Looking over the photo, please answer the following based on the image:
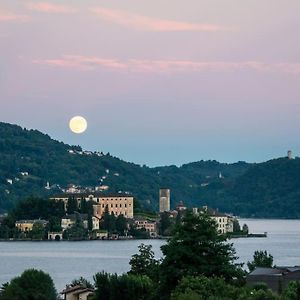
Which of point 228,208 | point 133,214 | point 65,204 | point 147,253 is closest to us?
point 147,253

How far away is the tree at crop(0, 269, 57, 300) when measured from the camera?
814 inches

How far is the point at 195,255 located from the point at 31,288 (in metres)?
5.55

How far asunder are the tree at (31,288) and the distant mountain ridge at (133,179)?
9309cm

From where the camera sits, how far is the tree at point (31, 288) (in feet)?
67.8

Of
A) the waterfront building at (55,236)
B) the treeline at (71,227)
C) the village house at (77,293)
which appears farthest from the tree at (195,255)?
the waterfront building at (55,236)

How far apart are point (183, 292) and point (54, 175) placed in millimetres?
117127

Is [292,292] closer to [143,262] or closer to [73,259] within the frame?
[143,262]

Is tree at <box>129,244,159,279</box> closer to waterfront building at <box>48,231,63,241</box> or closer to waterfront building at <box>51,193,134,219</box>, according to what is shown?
waterfront building at <box>48,231,63,241</box>

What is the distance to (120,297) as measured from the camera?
A: 58.3 feet

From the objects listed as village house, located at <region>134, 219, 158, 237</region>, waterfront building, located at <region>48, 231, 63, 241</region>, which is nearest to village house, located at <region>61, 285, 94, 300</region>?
waterfront building, located at <region>48, 231, 63, 241</region>

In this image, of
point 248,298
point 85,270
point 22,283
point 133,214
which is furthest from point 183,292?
point 133,214

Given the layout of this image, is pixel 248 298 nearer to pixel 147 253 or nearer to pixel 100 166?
pixel 147 253

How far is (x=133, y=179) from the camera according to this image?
440 ft

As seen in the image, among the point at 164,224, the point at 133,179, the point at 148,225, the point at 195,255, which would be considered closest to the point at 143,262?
the point at 195,255
